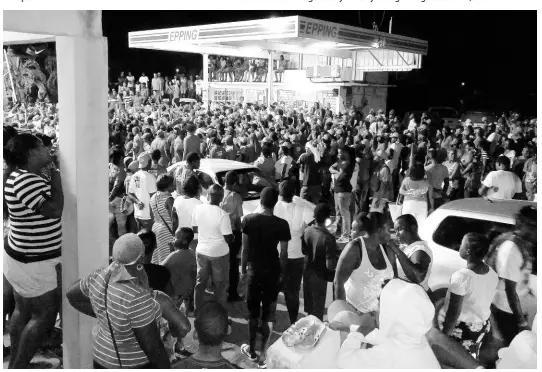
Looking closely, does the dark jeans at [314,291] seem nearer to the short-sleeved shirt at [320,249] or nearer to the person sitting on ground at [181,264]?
the short-sleeved shirt at [320,249]

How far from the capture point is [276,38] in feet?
50.4

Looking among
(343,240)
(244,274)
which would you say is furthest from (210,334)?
(343,240)

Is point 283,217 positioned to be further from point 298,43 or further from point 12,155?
point 298,43

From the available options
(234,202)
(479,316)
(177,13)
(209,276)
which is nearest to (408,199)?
(234,202)

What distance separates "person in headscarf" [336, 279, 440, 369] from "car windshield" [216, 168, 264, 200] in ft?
16.9

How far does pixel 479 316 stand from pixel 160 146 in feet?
29.3

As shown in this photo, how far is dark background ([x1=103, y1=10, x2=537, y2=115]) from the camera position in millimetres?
30719

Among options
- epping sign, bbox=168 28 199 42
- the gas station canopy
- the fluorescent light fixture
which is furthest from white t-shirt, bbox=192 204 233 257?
the fluorescent light fixture

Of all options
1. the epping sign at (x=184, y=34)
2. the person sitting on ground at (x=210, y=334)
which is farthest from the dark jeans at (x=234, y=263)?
the epping sign at (x=184, y=34)

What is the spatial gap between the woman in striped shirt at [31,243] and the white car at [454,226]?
3.10 metres

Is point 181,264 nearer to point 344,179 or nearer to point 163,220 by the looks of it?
point 163,220

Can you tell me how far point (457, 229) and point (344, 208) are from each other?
3.51 meters

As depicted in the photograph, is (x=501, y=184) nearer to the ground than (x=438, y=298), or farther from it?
farther from it

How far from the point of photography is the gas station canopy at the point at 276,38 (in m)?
15.0
